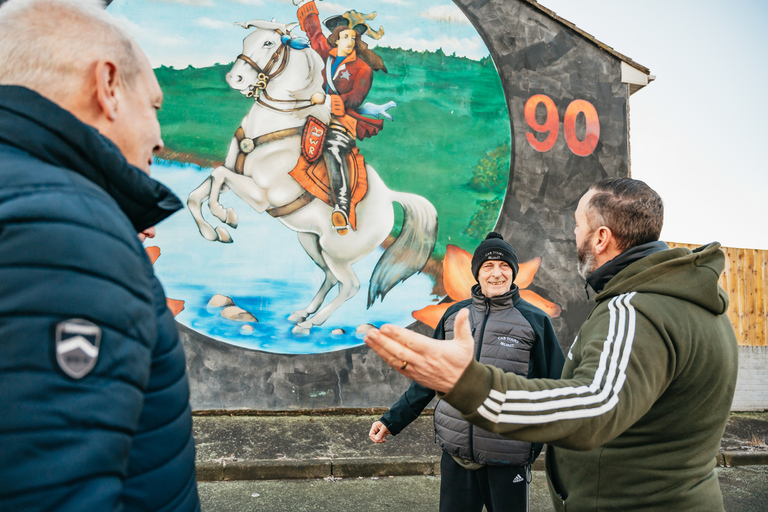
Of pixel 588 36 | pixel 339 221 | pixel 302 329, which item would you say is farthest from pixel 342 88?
pixel 588 36

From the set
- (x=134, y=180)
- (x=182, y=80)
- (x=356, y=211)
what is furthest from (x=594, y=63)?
(x=134, y=180)

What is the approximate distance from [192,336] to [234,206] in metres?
1.75

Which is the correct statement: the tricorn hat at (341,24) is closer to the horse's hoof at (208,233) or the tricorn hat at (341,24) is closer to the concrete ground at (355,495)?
the horse's hoof at (208,233)

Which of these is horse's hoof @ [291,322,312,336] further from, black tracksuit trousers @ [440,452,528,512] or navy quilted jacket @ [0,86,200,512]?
navy quilted jacket @ [0,86,200,512]

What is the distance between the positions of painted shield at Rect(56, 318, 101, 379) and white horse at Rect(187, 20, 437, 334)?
19.5ft

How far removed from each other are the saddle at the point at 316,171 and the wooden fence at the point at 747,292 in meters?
5.04

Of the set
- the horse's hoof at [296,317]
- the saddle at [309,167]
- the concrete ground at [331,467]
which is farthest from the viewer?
the saddle at [309,167]

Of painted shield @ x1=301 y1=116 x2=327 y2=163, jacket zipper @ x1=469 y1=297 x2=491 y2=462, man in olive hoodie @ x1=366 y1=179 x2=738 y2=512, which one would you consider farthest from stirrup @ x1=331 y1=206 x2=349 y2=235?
man in olive hoodie @ x1=366 y1=179 x2=738 y2=512

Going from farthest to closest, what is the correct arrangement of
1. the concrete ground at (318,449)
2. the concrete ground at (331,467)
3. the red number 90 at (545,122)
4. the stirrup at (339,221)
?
the red number 90 at (545,122), the stirrup at (339,221), the concrete ground at (318,449), the concrete ground at (331,467)

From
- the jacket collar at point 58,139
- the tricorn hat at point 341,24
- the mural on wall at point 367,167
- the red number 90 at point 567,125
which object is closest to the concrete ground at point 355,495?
the mural on wall at point 367,167

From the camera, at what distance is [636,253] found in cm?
177

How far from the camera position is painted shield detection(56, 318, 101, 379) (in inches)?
25.6

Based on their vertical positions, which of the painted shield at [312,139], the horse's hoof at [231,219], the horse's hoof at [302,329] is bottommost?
the horse's hoof at [302,329]

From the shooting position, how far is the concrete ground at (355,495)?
4094 mm
